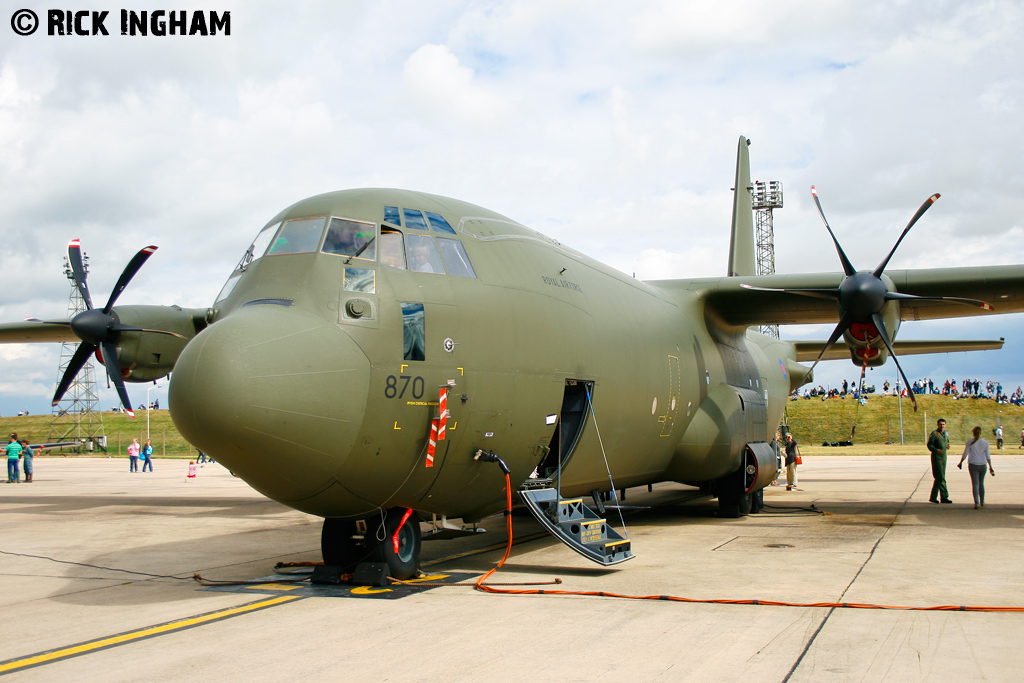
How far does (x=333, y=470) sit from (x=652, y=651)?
323 cm

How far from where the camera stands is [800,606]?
7.37 metres

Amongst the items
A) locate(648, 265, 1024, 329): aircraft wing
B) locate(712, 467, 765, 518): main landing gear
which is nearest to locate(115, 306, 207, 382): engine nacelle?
locate(648, 265, 1024, 329): aircraft wing

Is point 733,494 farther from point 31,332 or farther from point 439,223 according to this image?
point 31,332

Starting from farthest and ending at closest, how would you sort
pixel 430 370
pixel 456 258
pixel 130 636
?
pixel 456 258 < pixel 430 370 < pixel 130 636

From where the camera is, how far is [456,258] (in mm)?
8672

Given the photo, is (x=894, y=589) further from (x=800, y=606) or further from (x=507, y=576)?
(x=507, y=576)

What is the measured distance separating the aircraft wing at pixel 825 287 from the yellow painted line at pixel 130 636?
10.2 m

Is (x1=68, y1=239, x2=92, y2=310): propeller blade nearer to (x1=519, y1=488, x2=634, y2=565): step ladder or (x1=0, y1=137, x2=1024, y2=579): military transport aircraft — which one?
(x1=0, y1=137, x2=1024, y2=579): military transport aircraft

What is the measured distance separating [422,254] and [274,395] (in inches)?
93.7

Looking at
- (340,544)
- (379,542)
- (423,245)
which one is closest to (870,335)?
(423,245)

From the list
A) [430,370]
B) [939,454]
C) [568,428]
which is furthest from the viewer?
[939,454]

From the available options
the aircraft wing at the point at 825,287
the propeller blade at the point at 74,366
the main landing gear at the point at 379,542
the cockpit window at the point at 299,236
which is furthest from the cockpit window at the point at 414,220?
the propeller blade at the point at 74,366

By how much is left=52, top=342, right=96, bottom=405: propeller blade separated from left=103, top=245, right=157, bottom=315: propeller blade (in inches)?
36.4

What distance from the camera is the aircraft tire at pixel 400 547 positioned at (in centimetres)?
845
